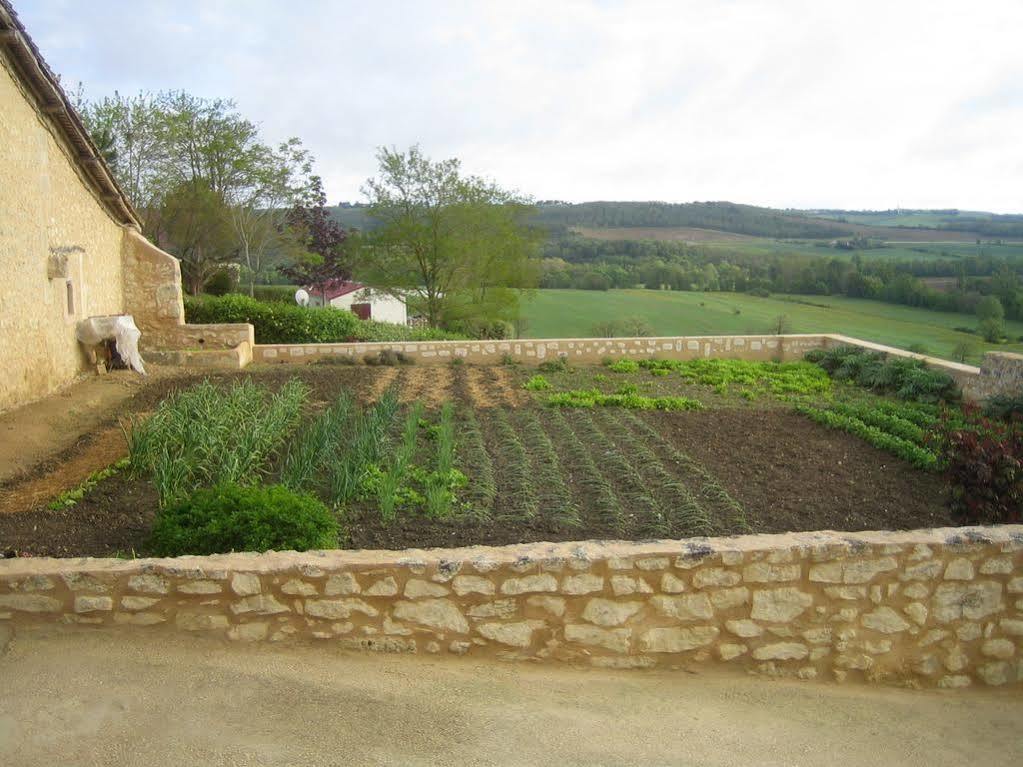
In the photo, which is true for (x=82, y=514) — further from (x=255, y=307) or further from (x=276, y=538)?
(x=255, y=307)

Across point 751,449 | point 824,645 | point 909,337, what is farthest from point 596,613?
point 909,337

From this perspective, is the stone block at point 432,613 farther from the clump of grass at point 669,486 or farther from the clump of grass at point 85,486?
the clump of grass at point 85,486

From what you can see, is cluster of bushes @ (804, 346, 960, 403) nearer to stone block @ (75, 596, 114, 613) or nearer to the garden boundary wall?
the garden boundary wall

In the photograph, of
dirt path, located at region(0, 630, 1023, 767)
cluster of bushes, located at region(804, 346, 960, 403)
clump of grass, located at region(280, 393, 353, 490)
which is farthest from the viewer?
cluster of bushes, located at region(804, 346, 960, 403)

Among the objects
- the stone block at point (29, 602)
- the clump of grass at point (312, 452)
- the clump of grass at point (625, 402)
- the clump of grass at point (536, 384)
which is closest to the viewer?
the stone block at point (29, 602)

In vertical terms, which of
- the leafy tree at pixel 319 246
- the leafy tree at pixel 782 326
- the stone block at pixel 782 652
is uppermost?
the leafy tree at pixel 319 246

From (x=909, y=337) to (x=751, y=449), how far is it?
48.5ft

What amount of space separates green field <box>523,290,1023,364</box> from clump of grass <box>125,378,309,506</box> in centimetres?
1522

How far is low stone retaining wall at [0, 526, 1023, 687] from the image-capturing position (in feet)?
13.7

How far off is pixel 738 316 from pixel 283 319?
786 inches

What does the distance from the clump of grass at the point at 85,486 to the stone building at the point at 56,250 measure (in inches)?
133

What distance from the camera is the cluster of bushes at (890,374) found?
467 inches

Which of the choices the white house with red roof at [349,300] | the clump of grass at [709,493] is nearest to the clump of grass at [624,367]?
the clump of grass at [709,493]

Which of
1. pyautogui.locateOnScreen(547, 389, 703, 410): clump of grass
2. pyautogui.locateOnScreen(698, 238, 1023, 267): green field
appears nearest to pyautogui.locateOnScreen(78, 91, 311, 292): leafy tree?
pyautogui.locateOnScreen(547, 389, 703, 410): clump of grass
